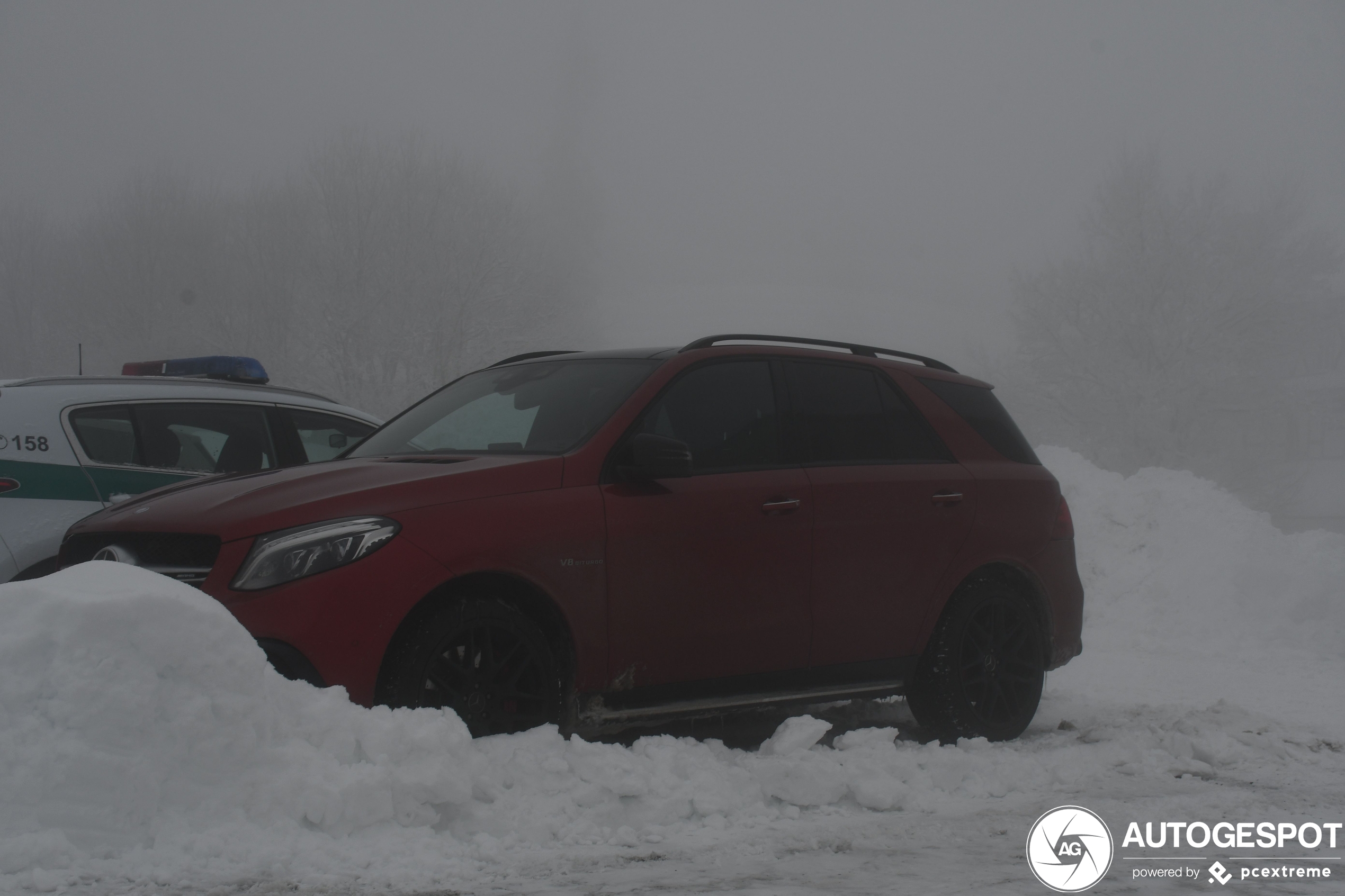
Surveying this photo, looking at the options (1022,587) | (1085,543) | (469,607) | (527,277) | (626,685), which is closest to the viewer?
(469,607)

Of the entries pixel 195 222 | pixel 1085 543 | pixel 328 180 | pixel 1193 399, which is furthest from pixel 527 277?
pixel 1085 543

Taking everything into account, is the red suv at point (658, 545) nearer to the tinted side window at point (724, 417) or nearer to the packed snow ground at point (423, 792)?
the tinted side window at point (724, 417)

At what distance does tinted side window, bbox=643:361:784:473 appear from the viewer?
4984 mm

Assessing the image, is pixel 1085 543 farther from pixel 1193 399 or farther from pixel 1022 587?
pixel 1193 399

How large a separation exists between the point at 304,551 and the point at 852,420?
2679 mm

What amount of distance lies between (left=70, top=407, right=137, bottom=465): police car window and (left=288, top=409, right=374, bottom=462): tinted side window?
3.47ft

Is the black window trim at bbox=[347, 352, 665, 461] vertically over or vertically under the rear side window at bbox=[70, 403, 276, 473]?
over

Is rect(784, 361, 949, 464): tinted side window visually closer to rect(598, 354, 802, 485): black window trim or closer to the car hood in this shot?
rect(598, 354, 802, 485): black window trim

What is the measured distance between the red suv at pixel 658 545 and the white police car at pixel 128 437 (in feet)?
4.57

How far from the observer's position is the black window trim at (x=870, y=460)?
5273mm

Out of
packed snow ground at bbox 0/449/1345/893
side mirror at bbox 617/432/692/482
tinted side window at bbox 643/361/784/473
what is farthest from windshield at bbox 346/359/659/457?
packed snow ground at bbox 0/449/1345/893

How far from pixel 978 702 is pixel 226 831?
3.55 meters

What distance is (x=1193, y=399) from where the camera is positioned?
33000 mm

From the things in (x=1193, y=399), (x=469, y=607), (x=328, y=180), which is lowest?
(x=1193, y=399)
